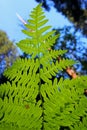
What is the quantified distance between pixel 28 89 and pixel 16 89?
4 centimetres

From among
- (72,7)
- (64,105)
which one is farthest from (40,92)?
(72,7)

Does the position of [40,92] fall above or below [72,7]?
below

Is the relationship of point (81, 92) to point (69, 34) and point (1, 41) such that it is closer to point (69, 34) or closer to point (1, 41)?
point (69, 34)

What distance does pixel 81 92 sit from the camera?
111 centimetres

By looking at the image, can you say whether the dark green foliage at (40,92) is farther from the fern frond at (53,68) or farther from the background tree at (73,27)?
the background tree at (73,27)

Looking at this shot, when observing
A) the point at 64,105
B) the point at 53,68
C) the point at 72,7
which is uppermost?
the point at 72,7

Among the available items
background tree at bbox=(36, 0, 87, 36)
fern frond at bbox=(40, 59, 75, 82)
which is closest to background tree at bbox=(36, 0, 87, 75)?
background tree at bbox=(36, 0, 87, 36)

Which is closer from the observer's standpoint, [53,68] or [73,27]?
[53,68]

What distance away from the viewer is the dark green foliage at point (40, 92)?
1095mm

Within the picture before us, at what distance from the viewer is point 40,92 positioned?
45.7 inches

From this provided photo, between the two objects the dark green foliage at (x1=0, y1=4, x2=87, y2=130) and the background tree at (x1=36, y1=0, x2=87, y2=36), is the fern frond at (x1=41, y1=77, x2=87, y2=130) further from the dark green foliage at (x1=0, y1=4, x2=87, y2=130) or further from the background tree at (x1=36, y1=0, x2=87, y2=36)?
the background tree at (x1=36, y1=0, x2=87, y2=36)

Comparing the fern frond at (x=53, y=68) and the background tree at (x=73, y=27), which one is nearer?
the fern frond at (x=53, y=68)

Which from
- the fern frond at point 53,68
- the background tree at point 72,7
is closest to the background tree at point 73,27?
the background tree at point 72,7

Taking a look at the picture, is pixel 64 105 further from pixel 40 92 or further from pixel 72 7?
pixel 72 7
